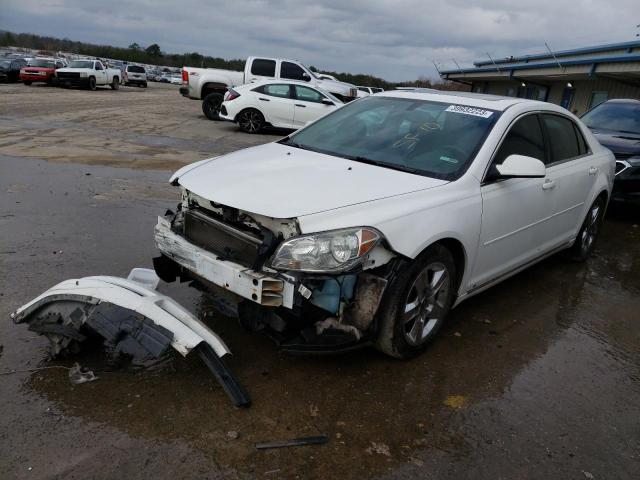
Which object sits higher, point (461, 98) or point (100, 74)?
point (100, 74)

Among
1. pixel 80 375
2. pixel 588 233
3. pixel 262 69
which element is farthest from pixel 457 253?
pixel 262 69

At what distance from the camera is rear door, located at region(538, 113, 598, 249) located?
181 inches

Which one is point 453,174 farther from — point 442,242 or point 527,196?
point 527,196

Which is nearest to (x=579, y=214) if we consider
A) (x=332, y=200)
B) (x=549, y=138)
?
(x=549, y=138)

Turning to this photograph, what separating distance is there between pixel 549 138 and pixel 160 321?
3.55 meters

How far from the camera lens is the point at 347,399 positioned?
10.0 feet

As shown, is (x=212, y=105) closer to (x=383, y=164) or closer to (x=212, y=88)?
(x=212, y=88)

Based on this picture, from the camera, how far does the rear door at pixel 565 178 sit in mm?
4594

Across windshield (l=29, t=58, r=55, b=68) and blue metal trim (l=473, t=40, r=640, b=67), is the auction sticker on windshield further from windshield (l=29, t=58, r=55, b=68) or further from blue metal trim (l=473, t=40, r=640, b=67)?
windshield (l=29, t=58, r=55, b=68)

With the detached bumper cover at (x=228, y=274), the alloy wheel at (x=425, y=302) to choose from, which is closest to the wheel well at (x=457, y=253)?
the alloy wheel at (x=425, y=302)

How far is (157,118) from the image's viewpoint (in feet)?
57.0

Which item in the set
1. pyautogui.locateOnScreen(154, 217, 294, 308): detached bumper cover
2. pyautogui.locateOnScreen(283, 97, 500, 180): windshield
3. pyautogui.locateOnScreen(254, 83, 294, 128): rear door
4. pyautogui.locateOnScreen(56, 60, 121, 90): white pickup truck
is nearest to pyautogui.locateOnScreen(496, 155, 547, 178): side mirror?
pyautogui.locateOnScreen(283, 97, 500, 180): windshield

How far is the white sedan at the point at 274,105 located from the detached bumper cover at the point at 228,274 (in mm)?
11750

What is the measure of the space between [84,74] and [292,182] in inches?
1200
